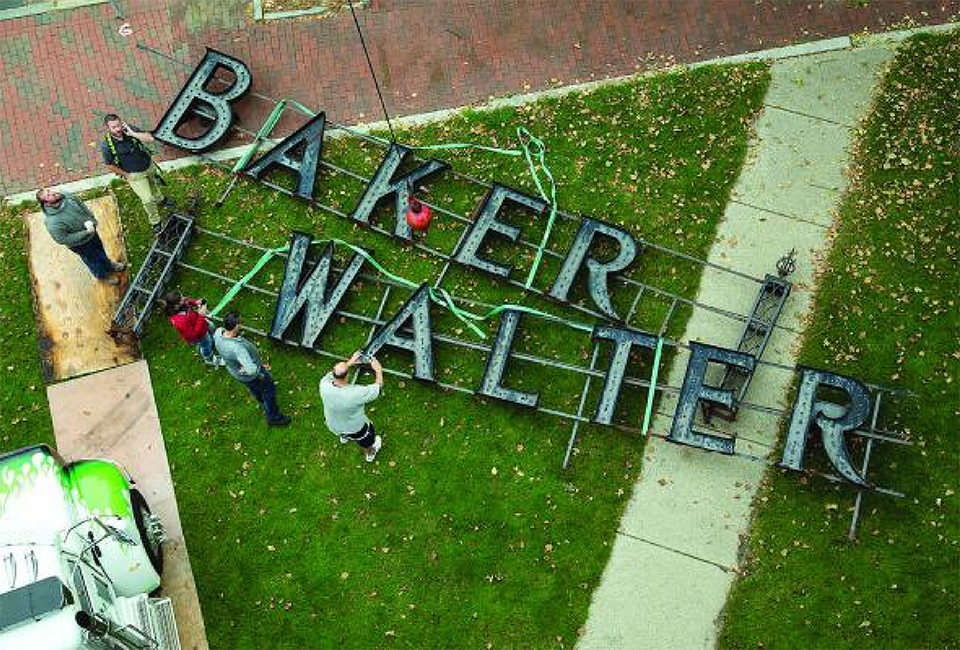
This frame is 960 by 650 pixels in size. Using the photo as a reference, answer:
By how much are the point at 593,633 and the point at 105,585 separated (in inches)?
192

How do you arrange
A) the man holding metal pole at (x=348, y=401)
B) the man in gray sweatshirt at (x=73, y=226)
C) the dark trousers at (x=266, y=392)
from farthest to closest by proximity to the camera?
the man in gray sweatshirt at (x=73, y=226), the dark trousers at (x=266, y=392), the man holding metal pole at (x=348, y=401)

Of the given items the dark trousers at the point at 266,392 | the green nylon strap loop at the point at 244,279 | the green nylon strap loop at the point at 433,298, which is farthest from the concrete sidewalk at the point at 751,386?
the green nylon strap loop at the point at 244,279

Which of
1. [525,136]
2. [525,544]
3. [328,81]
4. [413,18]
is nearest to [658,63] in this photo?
[525,136]

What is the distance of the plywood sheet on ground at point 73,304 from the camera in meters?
11.1

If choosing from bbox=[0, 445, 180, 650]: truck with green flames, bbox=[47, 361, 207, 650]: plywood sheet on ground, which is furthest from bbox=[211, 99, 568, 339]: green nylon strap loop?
bbox=[0, 445, 180, 650]: truck with green flames

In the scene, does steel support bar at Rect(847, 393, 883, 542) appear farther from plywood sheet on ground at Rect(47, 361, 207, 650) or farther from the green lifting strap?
plywood sheet on ground at Rect(47, 361, 207, 650)

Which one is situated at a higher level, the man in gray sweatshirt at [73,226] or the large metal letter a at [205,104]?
the large metal letter a at [205,104]

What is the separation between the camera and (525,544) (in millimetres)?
9750

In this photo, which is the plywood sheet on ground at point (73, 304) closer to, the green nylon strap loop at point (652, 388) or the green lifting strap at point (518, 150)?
the green lifting strap at point (518, 150)

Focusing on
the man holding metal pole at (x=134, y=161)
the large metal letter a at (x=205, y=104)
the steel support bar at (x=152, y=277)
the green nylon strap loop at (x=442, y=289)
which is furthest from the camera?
the large metal letter a at (x=205, y=104)

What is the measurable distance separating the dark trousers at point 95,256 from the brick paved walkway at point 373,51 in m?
2.08

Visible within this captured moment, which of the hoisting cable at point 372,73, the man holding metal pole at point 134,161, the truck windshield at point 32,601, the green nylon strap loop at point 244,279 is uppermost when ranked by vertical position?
the hoisting cable at point 372,73

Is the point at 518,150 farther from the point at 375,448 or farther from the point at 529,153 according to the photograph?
the point at 375,448

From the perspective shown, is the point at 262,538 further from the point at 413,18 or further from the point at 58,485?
the point at 413,18
